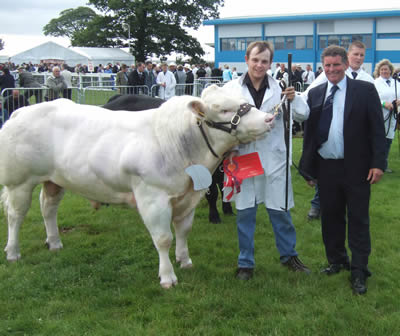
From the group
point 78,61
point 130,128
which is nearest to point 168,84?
point 130,128

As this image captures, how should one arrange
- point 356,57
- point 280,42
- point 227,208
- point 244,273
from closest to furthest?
point 244,273 → point 356,57 → point 227,208 → point 280,42

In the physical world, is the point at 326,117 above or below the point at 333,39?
below

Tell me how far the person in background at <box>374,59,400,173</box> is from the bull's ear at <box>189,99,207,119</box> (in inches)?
232

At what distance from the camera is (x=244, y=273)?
473 cm

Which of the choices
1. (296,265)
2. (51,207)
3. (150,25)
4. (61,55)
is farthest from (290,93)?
(150,25)

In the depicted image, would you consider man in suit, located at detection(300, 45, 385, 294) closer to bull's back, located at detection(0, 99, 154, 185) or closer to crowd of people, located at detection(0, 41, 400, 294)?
crowd of people, located at detection(0, 41, 400, 294)

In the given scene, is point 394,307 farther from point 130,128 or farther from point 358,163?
point 130,128

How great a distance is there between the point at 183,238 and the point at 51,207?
1.73 metres

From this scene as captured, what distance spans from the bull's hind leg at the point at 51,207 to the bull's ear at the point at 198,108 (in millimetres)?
2245

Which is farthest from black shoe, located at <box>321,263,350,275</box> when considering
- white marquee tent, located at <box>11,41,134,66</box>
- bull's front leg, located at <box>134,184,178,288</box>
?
white marquee tent, located at <box>11,41,134,66</box>

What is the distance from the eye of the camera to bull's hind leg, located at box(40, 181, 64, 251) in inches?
217

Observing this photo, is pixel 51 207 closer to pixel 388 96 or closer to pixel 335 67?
pixel 335 67

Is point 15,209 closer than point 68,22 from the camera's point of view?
Yes

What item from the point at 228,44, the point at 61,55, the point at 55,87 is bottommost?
the point at 55,87
